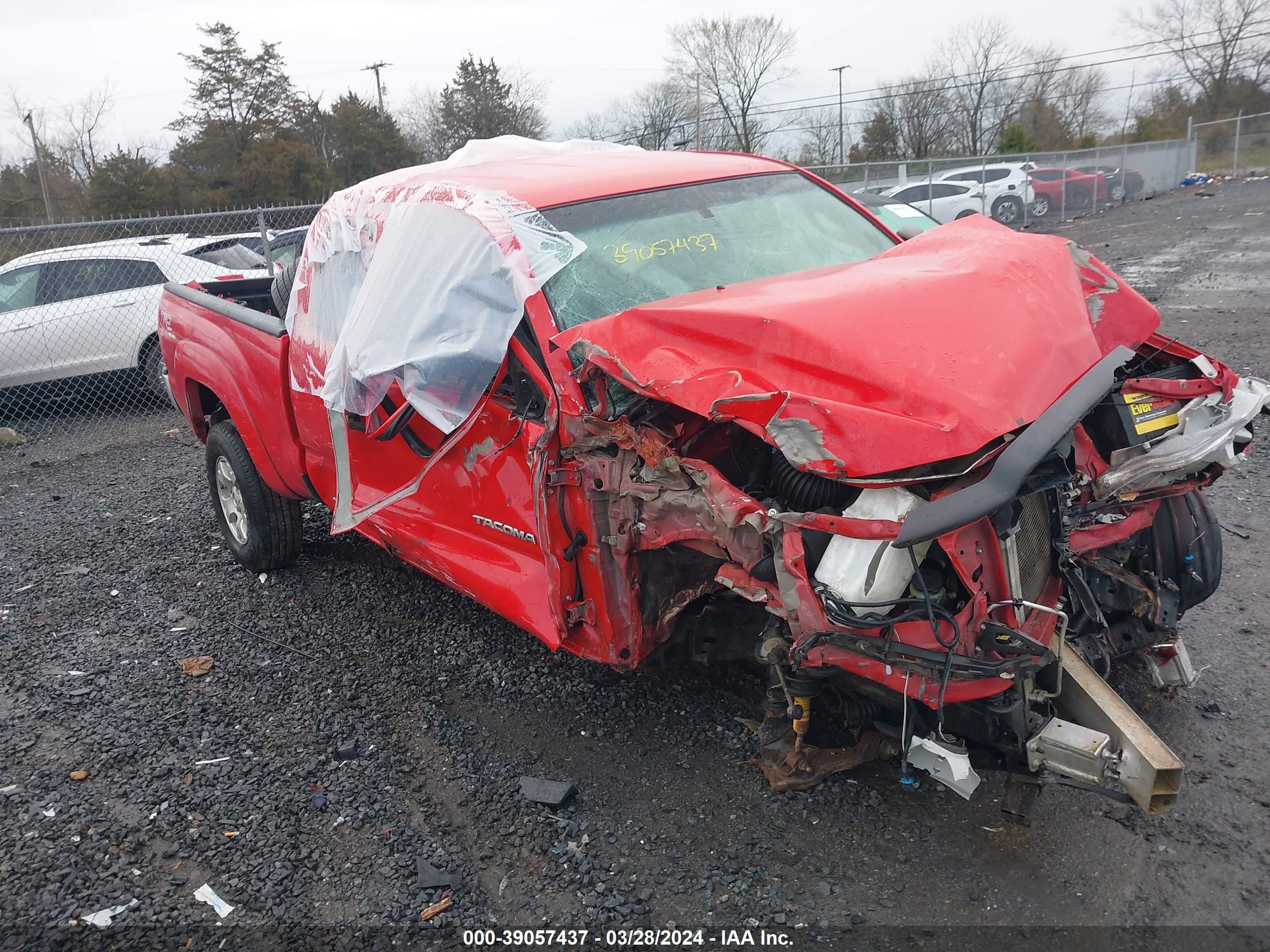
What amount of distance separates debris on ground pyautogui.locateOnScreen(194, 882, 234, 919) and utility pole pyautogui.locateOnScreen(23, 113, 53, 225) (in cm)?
2509

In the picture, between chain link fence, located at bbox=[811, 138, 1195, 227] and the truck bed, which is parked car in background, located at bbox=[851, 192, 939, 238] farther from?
the truck bed

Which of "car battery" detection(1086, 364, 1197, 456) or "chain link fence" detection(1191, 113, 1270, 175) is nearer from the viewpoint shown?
"car battery" detection(1086, 364, 1197, 456)

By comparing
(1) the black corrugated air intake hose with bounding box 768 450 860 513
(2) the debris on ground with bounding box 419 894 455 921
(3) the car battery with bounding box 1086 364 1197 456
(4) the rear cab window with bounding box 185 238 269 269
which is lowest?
(2) the debris on ground with bounding box 419 894 455 921

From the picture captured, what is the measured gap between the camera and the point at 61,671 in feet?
14.2

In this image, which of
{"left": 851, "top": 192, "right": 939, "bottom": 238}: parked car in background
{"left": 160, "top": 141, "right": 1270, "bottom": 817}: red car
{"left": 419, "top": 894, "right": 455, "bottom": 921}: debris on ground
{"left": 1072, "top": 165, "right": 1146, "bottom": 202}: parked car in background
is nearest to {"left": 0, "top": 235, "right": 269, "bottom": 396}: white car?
{"left": 160, "top": 141, "right": 1270, "bottom": 817}: red car

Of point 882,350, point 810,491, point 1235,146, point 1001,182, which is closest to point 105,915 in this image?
point 810,491

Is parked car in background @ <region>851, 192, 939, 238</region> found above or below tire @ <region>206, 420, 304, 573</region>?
above

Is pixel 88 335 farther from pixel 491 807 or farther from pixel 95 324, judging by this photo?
pixel 491 807

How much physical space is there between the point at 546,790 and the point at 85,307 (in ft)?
27.9

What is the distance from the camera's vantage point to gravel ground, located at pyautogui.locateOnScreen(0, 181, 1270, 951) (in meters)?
2.61

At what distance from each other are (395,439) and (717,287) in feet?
4.63

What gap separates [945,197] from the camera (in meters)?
19.6

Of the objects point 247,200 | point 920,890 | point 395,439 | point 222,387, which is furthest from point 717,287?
point 247,200

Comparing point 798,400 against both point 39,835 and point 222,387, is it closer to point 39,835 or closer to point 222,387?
point 39,835
